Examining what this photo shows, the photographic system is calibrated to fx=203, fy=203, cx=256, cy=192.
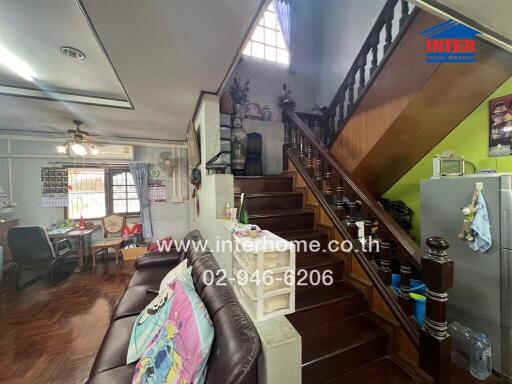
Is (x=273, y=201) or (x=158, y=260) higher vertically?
(x=273, y=201)

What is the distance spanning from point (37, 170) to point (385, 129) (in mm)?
5392

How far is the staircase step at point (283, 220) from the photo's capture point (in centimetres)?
196

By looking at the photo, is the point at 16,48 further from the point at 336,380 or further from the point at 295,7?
the point at 295,7

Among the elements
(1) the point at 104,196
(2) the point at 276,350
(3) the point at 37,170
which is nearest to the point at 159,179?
(1) the point at 104,196

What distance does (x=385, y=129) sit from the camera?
185 cm

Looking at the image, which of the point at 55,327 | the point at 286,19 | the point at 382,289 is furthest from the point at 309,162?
the point at 286,19

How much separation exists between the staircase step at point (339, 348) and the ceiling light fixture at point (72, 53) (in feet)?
8.12

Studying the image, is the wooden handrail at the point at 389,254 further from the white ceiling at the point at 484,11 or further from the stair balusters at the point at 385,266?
the white ceiling at the point at 484,11

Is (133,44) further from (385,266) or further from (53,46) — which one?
(385,266)

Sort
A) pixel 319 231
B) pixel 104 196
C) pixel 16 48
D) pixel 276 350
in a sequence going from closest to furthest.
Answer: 1. pixel 276 350
2. pixel 16 48
3. pixel 319 231
4. pixel 104 196

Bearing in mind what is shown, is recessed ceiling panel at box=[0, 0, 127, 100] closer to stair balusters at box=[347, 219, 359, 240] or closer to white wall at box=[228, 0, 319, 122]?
stair balusters at box=[347, 219, 359, 240]

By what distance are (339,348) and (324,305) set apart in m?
0.24

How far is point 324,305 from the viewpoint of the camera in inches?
55.2
